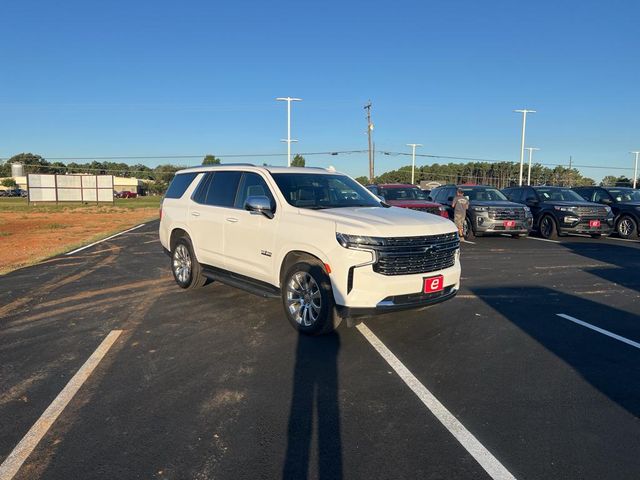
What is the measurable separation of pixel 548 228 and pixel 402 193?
496 centimetres

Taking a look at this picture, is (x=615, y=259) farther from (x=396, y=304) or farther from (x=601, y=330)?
(x=396, y=304)

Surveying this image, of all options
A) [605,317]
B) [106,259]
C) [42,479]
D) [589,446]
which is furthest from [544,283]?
[106,259]

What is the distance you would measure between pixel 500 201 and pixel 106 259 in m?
11.8

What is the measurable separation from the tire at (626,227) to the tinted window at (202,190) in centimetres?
1513

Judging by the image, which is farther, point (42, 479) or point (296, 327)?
point (296, 327)

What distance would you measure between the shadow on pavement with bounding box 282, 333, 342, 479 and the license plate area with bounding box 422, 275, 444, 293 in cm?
116

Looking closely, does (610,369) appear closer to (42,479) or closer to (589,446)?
(589,446)

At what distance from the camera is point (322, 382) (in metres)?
4.30

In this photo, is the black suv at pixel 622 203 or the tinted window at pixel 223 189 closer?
the tinted window at pixel 223 189

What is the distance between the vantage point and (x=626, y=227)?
16.5 meters

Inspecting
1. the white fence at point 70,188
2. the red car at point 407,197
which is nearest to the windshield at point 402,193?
the red car at point 407,197

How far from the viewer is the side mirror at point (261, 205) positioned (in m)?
5.88

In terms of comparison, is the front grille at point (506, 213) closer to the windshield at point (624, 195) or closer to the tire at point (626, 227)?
the tire at point (626, 227)

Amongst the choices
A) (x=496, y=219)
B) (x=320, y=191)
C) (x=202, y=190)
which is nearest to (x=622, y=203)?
(x=496, y=219)
